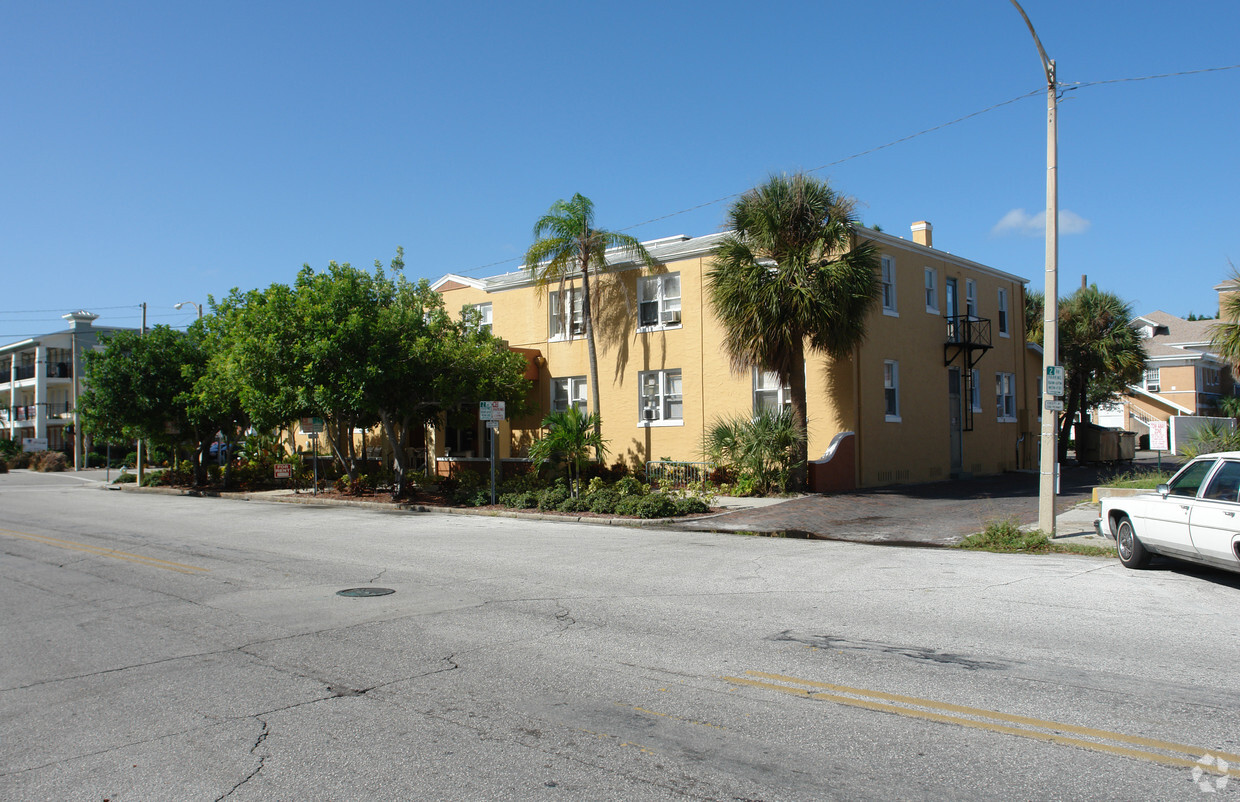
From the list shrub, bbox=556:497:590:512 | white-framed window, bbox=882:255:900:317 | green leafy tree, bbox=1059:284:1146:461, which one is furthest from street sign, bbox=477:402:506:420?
green leafy tree, bbox=1059:284:1146:461

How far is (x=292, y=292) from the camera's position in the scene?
25.4m

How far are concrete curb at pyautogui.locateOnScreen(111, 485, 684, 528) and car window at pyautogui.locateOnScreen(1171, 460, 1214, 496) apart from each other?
9740mm

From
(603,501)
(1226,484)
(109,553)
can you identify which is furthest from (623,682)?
(603,501)

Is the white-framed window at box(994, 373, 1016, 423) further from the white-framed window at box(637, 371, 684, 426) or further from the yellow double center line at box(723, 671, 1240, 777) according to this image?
the yellow double center line at box(723, 671, 1240, 777)

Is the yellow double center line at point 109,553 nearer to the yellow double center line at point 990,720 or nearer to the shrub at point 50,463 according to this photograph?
the yellow double center line at point 990,720

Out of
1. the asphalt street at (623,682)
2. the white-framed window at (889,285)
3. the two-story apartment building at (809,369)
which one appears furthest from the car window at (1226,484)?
the white-framed window at (889,285)

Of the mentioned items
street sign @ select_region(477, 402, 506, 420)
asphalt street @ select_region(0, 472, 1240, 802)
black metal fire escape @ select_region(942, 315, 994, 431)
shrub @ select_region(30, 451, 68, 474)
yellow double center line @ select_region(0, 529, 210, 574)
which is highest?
black metal fire escape @ select_region(942, 315, 994, 431)

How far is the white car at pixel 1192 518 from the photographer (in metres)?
9.28

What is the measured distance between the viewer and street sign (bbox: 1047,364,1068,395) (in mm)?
13539

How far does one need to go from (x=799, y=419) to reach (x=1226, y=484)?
12889mm

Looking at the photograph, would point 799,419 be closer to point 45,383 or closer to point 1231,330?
point 1231,330

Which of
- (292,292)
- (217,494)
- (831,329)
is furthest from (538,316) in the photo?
(217,494)

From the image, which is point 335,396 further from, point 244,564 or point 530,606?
point 530,606

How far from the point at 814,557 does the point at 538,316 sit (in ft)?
58.2
